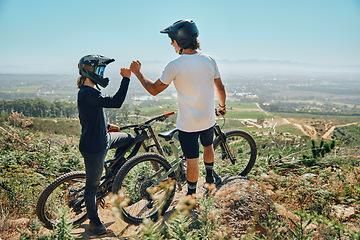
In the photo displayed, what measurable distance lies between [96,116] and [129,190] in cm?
169

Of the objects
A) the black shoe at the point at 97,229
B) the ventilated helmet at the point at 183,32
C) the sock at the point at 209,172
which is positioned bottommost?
the black shoe at the point at 97,229

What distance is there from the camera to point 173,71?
286 centimetres

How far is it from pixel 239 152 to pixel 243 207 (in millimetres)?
2190

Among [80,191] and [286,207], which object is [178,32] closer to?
[80,191]

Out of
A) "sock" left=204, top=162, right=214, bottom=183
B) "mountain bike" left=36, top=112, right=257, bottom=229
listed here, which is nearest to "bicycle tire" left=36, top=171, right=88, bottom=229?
"mountain bike" left=36, top=112, right=257, bottom=229

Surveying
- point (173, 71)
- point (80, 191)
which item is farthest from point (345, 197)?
point (80, 191)

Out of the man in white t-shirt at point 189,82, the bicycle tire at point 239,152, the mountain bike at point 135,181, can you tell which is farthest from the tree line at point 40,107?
the man in white t-shirt at point 189,82

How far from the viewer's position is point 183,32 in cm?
291

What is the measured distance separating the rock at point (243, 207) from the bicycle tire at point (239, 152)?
1146mm

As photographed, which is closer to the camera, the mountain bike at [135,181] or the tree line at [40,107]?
the mountain bike at [135,181]

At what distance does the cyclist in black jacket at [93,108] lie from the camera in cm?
259

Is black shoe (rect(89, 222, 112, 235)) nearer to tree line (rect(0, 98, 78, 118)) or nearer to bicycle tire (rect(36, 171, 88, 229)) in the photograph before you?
bicycle tire (rect(36, 171, 88, 229))

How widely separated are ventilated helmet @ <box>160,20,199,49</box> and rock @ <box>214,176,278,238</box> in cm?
213

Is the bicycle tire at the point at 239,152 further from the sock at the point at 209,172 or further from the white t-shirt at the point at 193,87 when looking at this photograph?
the white t-shirt at the point at 193,87
